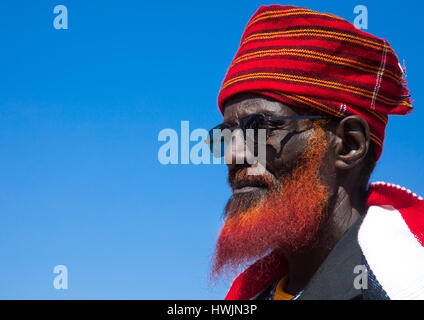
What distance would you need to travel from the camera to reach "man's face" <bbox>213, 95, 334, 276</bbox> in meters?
3.91

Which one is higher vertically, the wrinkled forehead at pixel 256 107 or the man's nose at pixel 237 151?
the wrinkled forehead at pixel 256 107

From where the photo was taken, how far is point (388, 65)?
4.07 metres

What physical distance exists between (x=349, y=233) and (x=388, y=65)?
1.28 m

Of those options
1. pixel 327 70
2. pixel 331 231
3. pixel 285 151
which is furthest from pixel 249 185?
pixel 327 70

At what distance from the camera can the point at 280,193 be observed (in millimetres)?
3982

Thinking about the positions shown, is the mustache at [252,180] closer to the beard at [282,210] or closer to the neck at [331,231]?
the beard at [282,210]

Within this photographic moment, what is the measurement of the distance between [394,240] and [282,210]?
81 centimetres

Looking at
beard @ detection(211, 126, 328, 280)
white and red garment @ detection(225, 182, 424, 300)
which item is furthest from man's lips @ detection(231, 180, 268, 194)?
white and red garment @ detection(225, 182, 424, 300)

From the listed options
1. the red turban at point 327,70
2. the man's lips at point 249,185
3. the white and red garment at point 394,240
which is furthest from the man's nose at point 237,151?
the white and red garment at point 394,240

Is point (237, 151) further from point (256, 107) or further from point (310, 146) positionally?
point (310, 146)

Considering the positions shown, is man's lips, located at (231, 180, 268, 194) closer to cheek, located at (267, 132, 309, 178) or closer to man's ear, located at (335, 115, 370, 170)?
cheek, located at (267, 132, 309, 178)

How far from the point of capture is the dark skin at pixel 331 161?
395cm
